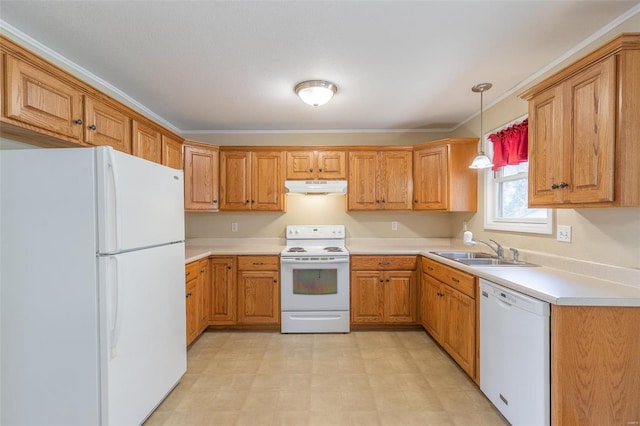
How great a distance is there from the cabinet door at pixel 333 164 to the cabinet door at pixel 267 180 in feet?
1.68

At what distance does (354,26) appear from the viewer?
5.64 ft

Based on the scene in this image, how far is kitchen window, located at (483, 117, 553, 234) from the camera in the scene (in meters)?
2.38

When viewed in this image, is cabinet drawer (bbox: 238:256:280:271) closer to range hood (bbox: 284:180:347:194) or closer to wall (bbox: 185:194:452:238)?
wall (bbox: 185:194:452:238)

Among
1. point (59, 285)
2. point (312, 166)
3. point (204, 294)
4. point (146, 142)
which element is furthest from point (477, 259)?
point (146, 142)

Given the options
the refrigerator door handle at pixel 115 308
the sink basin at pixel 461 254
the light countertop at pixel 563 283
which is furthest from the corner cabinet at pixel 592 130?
the refrigerator door handle at pixel 115 308

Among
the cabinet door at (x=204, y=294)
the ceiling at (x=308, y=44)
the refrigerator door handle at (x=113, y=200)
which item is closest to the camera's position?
the refrigerator door handle at (x=113, y=200)

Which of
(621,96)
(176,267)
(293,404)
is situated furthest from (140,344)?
(621,96)

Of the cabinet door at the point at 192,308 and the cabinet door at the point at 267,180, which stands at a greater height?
the cabinet door at the point at 267,180

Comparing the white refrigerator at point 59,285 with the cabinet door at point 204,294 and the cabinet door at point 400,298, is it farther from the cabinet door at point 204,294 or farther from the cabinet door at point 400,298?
the cabinet door at point 400,298

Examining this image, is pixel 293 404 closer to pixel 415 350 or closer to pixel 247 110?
pixel 415 350

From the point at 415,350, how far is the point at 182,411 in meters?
2.05

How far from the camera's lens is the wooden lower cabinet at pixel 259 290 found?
126 inches

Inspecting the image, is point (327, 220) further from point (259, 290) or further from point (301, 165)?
point (259, 290)

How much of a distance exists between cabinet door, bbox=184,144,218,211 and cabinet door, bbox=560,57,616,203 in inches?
129
